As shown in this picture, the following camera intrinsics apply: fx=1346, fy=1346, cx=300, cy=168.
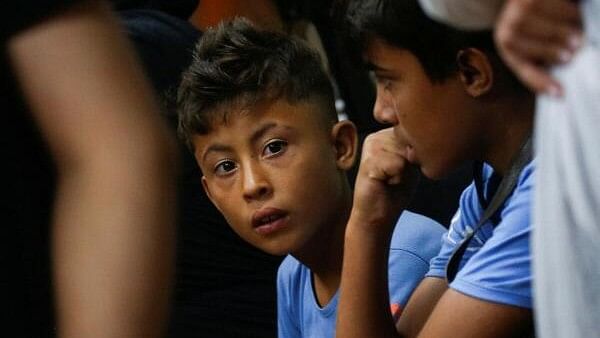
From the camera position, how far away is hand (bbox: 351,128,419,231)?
219cm

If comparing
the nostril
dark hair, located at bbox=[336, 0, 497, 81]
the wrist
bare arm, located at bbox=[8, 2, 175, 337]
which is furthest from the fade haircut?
bare arm, located at bbox=[8, 2, 175, 337]

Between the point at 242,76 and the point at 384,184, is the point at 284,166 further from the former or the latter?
the point at 384,184

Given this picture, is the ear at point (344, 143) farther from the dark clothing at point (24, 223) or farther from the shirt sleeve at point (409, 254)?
the dark clothing at point (24, 223)

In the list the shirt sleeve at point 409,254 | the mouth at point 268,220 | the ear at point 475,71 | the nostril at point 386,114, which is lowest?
the shirt sleeve at point 409,254

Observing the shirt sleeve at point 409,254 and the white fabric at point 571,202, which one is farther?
the shirt sleeve at point 409,254

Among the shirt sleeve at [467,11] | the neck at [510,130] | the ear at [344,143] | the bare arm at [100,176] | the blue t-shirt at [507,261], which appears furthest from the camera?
the ear at [344,143]

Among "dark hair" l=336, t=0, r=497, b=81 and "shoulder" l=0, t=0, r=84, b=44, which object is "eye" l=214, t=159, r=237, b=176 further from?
"shoulder" l=0, t=0, r=84, b=44

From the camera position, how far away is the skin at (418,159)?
1963 millimetres

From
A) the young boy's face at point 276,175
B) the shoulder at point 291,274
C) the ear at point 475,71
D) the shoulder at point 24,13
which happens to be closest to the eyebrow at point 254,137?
the young boy's face at point 276,175

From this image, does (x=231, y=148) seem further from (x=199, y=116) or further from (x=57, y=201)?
(x=57, y=201)

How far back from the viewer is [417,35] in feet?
6.61

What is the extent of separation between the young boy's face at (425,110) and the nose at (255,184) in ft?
1.46

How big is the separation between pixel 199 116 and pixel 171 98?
0.21 m

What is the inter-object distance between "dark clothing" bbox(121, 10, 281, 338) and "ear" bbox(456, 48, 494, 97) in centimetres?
98
